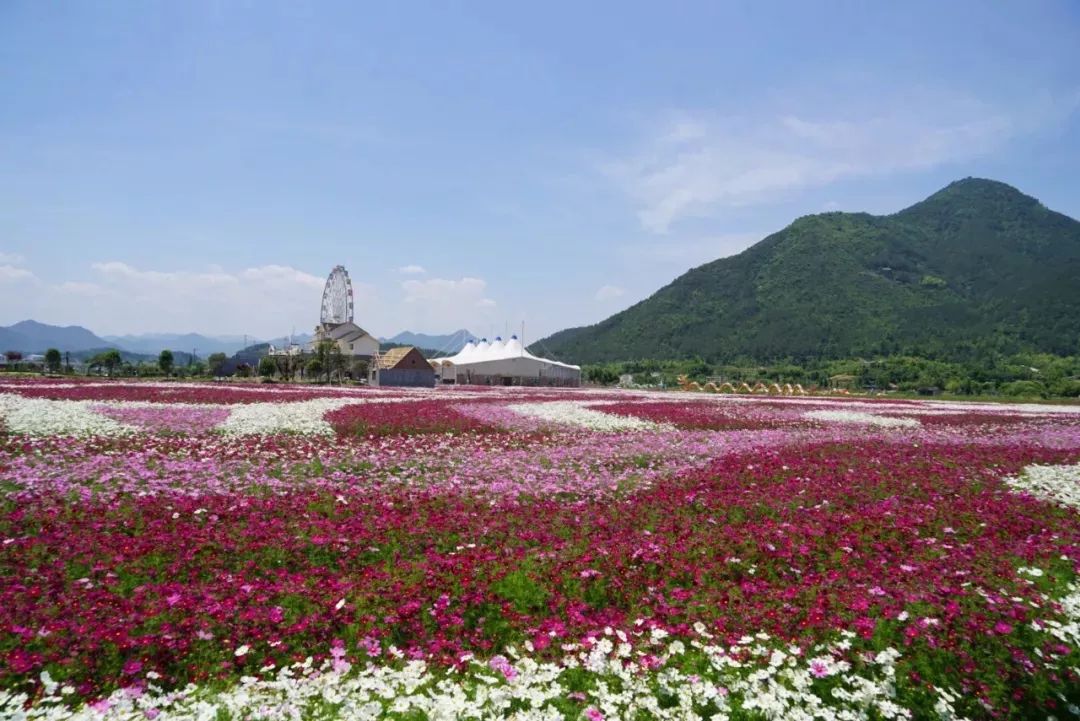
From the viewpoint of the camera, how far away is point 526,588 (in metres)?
6.88

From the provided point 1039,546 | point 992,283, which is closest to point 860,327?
point 992,283

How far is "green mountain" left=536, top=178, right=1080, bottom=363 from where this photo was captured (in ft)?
429

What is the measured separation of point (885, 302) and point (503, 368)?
11140 centimetres

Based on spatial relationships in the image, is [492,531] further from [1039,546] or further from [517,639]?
[1039,546]

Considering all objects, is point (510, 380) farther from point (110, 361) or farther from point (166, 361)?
point (110, 361)

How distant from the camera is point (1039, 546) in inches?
335

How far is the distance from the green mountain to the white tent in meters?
68.2

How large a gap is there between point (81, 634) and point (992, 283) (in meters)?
201

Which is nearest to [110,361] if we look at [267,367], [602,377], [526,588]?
[267,367]

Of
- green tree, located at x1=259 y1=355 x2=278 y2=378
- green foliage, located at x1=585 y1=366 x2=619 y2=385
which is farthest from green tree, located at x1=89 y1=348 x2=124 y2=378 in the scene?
green foliage, located at x1=585 y1=366 x2=619 y2=385

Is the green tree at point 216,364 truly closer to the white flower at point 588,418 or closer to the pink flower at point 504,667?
the white flower at point 588,418

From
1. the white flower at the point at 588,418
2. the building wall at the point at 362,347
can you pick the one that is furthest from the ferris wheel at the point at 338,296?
the white flower at the point at 588,418

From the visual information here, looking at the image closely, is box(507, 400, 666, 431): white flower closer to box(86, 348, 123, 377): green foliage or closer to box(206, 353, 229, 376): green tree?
box(86, 348, 123, 377): green foliage

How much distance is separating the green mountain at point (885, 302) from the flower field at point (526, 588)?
5221 inches
